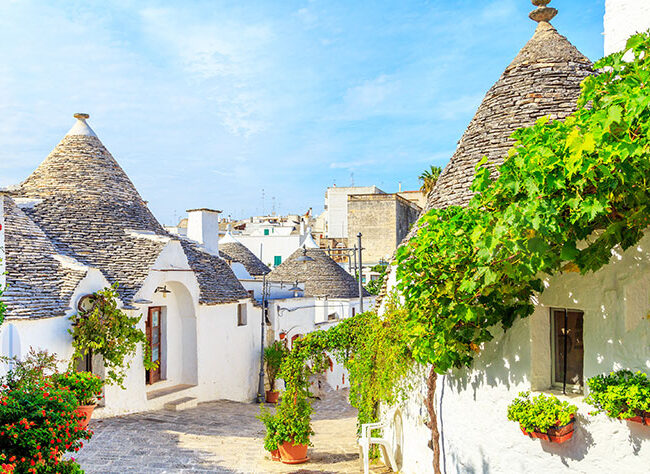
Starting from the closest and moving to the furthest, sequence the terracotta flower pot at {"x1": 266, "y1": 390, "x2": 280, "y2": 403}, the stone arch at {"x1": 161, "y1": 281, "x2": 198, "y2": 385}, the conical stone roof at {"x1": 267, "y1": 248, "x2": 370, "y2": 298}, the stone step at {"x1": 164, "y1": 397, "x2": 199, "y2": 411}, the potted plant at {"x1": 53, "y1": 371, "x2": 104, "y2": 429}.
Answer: the potted plant at {"x1": 53, "y1": 371, "x2": 104, "y2": 429}
the stone step at {"x1": 164, "y1": 397, "x2": 199, "y2": 411}
the stone arch at {"x1": 161, "y1": 281, "x2": 198, "y2": 385}
the terracotta flower pot at {"x1": 266, "y1": 390, "x2": 280, "y2": 403}
the conical stone roof at {"x1": 267, "y1": 248, "x2": 370, "y2": 298}

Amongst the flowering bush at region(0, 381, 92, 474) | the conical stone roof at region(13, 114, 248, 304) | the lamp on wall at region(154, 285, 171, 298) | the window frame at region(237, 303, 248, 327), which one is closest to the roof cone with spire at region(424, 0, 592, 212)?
the flowering bush at region(0, 381, 92, 474)

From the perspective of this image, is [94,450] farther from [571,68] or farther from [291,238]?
[291,238]

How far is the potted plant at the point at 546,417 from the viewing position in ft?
18.3

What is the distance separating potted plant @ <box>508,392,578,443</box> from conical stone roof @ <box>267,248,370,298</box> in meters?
20.9

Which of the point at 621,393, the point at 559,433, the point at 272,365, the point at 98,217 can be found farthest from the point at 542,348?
the point at 272,365

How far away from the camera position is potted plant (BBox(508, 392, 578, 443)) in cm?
559

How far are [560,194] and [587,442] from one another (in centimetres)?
267

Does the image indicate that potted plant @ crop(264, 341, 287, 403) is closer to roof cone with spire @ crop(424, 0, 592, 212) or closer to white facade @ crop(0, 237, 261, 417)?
white facade @ crop(0, 237, 261, 417)

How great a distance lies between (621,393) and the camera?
504 cm

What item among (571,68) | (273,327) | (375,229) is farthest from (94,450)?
(375,229)

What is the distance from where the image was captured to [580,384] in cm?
606

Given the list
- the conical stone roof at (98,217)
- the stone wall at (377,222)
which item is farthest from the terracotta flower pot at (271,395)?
the stone wall at (377,222)

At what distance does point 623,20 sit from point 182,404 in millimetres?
13323

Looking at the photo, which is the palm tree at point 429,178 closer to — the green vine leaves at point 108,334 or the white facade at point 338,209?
the white facade at point 338,209
